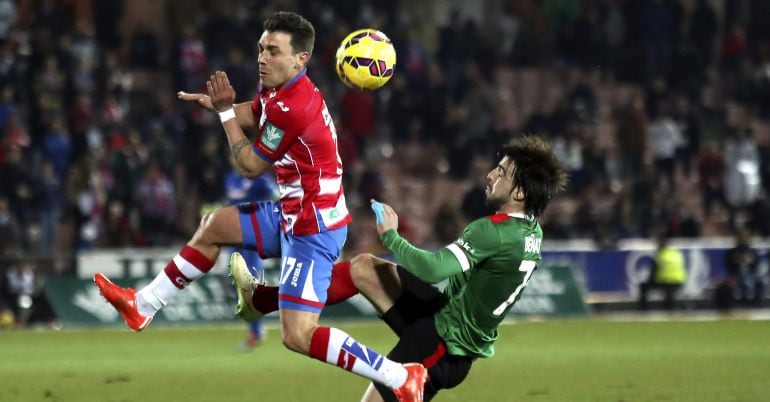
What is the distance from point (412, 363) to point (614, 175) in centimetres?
1740

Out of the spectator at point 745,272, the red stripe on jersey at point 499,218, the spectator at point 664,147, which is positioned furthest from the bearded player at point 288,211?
the spectator at point 664,147

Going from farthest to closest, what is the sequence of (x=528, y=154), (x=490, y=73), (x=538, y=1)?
1. (x=538, y=1)
2. (x=490, y=73)
3. (x=528, y=154)

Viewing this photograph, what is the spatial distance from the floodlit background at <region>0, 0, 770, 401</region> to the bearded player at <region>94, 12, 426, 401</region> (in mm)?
6054

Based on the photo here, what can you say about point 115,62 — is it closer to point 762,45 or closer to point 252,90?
point 252,90

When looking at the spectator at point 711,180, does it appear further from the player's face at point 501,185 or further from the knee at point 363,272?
the player's face at point 501,185

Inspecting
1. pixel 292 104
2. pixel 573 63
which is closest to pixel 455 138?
pixel 573 63

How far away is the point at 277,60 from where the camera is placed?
26.0 ft

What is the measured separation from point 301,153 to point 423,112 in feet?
54.3

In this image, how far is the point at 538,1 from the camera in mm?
27562

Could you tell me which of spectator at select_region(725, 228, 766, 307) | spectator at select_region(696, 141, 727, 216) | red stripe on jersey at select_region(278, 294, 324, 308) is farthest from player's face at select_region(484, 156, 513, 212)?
spectator at select_region(696, 141, 727, 216)

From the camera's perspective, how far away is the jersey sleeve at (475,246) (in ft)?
23.2

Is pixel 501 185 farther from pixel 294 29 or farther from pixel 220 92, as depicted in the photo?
pixel 220 92

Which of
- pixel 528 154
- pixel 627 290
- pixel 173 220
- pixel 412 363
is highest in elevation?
pixel 528 154

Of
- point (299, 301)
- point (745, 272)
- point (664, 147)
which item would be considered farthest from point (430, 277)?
point (664, 147)
